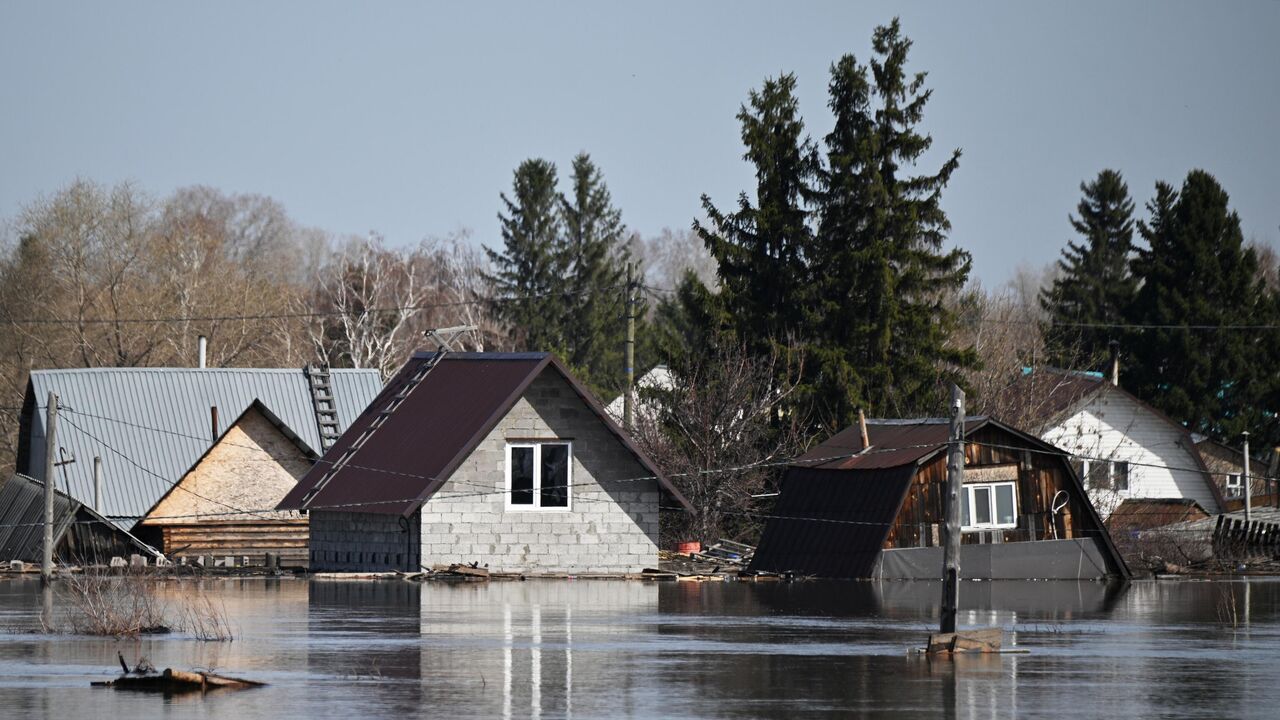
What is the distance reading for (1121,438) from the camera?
68.2 m

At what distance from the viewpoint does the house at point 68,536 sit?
42594mm

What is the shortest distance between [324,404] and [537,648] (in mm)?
30551

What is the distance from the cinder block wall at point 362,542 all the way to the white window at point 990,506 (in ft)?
39.9

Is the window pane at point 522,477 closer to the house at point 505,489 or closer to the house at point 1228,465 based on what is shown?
the house at point 505,489

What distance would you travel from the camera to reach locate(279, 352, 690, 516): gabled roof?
3888 centimetres

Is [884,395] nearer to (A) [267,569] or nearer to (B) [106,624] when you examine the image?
(A) [267,569]

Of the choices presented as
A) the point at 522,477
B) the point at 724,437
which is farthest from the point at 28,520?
the point at 724,437

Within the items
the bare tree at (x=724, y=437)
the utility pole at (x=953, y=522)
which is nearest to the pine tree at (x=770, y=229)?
the bare tree at (x=724, y=437)

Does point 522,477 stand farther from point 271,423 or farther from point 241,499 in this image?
point 241,499

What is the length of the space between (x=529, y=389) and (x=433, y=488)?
125 inches

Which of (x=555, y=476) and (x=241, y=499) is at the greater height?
(x=555, y=476)

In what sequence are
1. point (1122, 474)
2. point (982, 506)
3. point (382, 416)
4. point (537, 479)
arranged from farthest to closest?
point (1122, 474)
point (382, 416)
point (982, 506)
point (537, 479)

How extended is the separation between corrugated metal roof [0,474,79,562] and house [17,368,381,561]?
0.50 metres

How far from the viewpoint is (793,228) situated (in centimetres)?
5806
